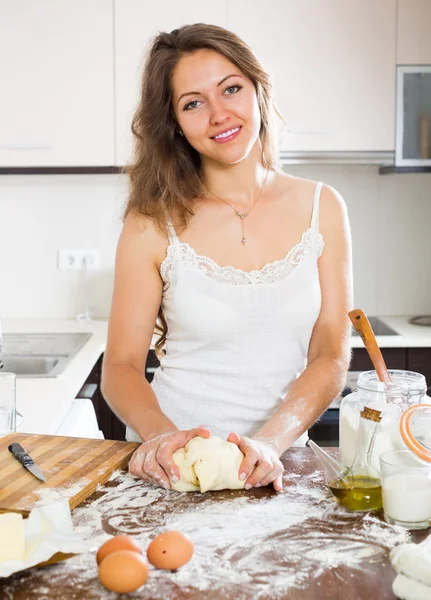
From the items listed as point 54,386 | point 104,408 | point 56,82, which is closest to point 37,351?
point 104,408

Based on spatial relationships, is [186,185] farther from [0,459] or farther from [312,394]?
[0,459]

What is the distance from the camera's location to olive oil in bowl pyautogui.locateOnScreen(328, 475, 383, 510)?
1011 millimetres

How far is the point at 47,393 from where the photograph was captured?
1934mm

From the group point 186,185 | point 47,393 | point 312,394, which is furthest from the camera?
point 47,393

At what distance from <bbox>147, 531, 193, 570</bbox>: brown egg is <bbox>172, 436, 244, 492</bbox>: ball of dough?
192 millimetres

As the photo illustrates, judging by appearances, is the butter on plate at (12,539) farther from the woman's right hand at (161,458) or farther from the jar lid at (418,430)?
the jar lid at (418,430)

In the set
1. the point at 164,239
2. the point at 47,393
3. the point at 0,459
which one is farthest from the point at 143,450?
the point at 47,393

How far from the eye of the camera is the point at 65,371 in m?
2.21

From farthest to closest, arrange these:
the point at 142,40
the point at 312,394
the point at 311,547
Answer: the point at 142,40
the point at 312,394
the point at 311,547

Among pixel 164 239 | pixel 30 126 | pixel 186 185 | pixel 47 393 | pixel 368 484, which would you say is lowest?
pixel 47 393

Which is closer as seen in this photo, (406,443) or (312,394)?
(406,443)

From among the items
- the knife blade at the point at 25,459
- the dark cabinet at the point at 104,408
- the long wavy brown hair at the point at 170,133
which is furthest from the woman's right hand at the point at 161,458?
the dark cabinet at the point at 104,408

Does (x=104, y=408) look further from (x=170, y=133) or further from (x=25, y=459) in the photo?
(x=25, y=459)

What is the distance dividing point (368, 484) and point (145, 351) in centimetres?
59
